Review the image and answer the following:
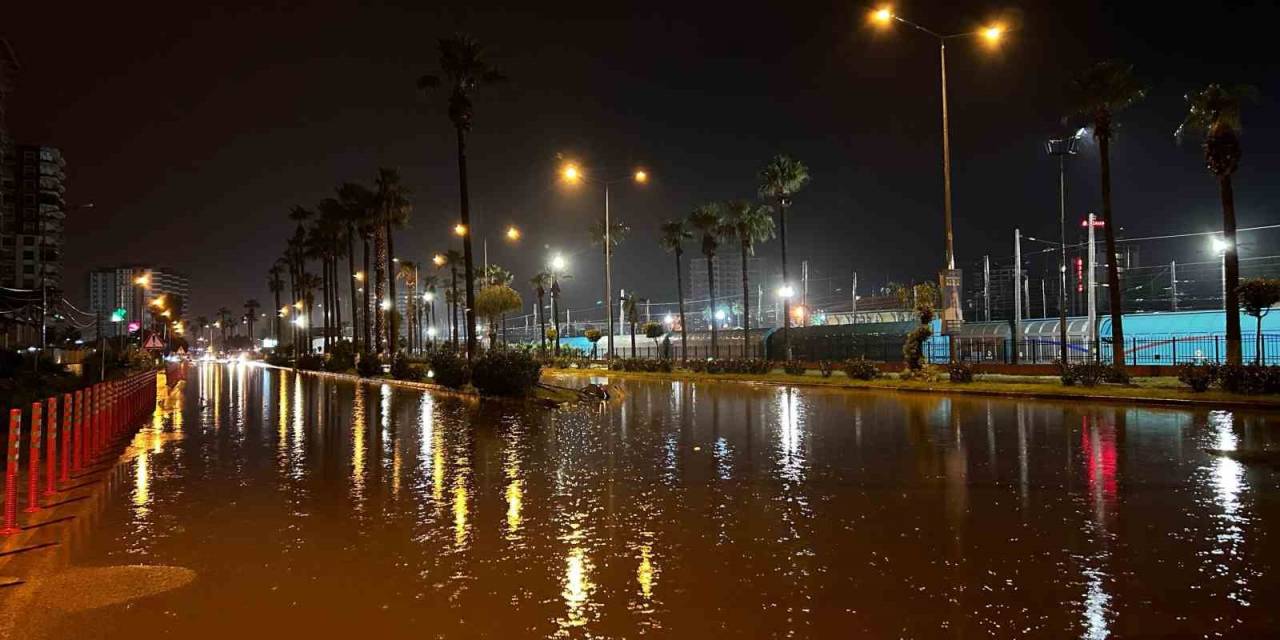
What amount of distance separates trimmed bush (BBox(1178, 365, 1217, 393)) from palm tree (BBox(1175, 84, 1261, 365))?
2.32 ft

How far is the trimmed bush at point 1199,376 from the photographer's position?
26.5m

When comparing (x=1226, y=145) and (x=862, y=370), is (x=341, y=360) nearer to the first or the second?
(x=862, y=370)

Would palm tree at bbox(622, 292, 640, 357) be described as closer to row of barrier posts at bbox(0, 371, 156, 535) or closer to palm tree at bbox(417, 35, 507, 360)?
palm tree at bbox(417, 35, 507, 360)

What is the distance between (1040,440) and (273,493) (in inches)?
524

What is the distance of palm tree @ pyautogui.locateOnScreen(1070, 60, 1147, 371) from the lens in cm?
3144

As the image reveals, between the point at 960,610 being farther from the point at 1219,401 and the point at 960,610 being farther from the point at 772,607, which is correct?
the point at 1219,401

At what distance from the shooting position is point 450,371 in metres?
34.8

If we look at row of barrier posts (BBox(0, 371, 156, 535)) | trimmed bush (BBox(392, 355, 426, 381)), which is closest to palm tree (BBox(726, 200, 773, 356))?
trimmed bush (BBox(392, 355, 426, 381))

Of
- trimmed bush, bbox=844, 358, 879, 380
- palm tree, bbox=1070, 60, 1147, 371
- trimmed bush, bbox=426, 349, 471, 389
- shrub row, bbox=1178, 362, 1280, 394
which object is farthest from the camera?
trimmed bush, bbox=844, 358, 879, 380

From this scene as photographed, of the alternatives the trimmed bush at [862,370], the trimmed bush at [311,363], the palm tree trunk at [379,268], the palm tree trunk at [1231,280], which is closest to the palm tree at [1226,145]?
the palm tree trunk at [1231,280]

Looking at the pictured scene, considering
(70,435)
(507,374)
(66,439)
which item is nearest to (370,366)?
(507,374)

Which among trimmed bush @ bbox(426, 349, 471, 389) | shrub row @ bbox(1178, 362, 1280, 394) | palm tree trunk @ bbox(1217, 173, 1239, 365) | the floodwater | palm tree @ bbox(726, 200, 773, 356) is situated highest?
palm tree @ bbox(726, 200, 773, 356)

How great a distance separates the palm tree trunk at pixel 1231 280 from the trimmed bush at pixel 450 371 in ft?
87.1

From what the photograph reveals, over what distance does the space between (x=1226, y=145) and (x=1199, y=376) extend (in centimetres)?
803
